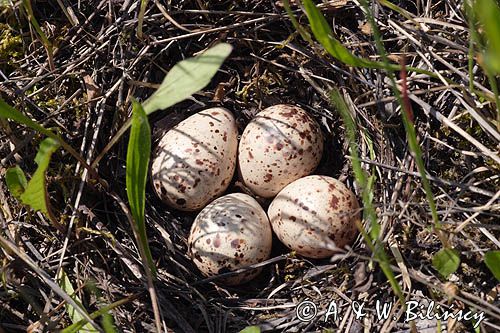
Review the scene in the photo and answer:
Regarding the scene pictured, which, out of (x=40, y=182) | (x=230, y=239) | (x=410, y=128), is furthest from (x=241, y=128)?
(x=410, y=128)

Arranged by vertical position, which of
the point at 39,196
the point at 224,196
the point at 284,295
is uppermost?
the point at 39,196

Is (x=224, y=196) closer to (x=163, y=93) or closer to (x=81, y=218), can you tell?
(x=81, y=218)

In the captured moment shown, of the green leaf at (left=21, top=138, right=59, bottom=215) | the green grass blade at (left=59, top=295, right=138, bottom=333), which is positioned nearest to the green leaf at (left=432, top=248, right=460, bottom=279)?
the green grass blade at (left=59, top=295, right=138, bottom=333)

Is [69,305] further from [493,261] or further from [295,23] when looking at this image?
[493,261]

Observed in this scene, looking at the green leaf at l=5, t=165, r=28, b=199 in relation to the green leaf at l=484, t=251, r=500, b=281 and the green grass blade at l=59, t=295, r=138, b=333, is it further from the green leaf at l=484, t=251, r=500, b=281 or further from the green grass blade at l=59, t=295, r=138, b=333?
the green leaf at l=484, t=251, r=500, b=281

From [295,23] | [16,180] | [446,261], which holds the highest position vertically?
[295,23]

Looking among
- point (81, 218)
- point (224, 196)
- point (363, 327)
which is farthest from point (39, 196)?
point (363, 327)
